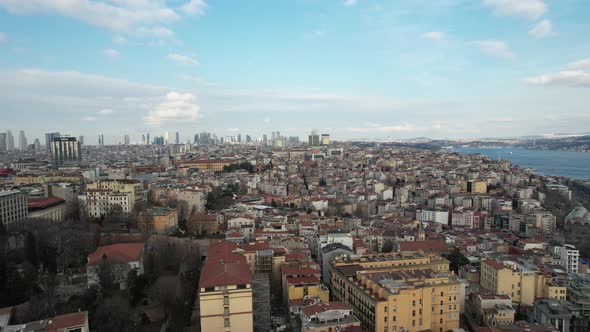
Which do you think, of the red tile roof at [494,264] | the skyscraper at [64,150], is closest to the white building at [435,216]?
the red tile roof at [494,264]

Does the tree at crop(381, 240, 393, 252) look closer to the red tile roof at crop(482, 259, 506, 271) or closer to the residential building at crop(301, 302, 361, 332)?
the red tile roof at crop(482, 259, 506, 271)

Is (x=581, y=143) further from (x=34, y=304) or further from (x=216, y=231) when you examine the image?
(x=34, y=304)

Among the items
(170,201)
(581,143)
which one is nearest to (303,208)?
(170,201)

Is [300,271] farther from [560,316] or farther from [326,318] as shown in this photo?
[560,316]

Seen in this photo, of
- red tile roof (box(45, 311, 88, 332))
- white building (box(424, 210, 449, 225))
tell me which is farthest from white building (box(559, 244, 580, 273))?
red tile roof (box(45, 311, 88, 332))

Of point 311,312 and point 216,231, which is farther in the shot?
point 216,231

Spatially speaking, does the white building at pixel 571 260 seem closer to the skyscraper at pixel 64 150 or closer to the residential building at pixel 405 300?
the residential building at pixel 405 300
